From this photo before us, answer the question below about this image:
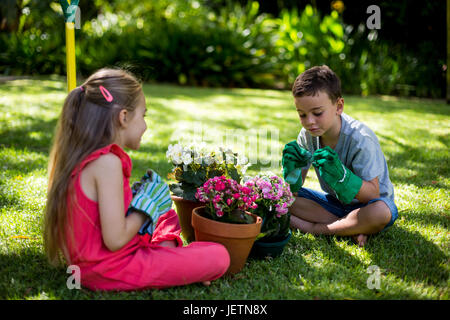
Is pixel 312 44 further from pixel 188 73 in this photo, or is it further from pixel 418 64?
pixel 188 73

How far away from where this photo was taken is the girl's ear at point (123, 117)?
1.87 meters

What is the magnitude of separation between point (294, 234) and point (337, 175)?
0.55 m

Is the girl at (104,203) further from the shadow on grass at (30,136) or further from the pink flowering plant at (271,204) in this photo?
the shadow on grass at (30,136)

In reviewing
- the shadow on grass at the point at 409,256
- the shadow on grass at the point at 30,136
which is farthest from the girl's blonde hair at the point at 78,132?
the shadow on grass at the point at 30,136

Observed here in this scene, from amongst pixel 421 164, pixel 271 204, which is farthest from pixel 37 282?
pixel 421 164

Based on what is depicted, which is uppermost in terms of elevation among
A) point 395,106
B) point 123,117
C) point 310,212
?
point 123,117

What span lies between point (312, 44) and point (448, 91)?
10.7ft

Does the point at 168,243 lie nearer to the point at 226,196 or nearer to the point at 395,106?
the point at 226,196

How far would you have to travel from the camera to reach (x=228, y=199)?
2.06 meters

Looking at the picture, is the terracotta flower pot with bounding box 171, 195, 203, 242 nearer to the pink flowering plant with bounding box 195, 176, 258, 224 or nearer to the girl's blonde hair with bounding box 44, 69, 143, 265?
the pink flowering plant with bounding box 195, 176, 258, 224

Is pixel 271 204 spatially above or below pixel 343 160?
below

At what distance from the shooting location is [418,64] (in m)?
9.43

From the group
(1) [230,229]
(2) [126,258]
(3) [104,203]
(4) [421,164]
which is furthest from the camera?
(4) [421,164]
